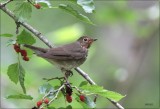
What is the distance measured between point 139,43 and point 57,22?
2500mm

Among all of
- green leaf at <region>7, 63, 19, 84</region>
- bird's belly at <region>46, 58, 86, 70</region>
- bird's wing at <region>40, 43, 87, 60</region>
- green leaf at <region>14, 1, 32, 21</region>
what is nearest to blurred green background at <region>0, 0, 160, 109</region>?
bird's wing at <region>40, 43, 87, 60</region>

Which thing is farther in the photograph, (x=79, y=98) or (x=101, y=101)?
(x=101, y=101)

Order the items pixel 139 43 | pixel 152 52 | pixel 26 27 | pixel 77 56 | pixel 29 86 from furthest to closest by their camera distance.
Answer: pixel 152 52
pixel 139 43
pixel 29 86
pixel 77 56
pixel 26 27

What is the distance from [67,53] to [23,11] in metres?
1.44

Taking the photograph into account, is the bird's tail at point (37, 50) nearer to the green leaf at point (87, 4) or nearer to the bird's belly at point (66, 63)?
the bird's belly at point (66, 63)

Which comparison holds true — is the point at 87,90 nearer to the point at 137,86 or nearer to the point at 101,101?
the point at 101,101

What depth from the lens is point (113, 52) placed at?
8.90 metres

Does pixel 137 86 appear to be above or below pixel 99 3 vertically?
below

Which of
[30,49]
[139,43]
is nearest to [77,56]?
[30,49]

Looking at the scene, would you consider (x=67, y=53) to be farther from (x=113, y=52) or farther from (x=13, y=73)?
(x=113, y=52)

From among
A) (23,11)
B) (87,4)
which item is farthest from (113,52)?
(23,11)

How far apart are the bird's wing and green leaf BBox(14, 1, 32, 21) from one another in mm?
860

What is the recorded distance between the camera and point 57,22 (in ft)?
32.4

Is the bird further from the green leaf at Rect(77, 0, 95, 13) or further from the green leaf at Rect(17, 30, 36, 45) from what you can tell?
the green leaf at Rect(77, 0, 95, 13)
